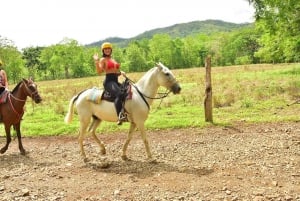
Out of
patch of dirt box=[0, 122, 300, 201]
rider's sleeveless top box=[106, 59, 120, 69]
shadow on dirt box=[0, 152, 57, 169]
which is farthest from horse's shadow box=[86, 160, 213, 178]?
rider's sleeveless top box=[106, 59, 120, 69]

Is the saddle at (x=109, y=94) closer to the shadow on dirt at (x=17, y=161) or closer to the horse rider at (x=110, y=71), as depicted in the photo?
the horse rider at (x=110, y=71)

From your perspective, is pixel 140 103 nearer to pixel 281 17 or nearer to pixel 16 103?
pixel 16 103

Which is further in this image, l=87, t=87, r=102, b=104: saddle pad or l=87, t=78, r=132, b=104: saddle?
l=87, t=87, r=102, b=104: saddle pad

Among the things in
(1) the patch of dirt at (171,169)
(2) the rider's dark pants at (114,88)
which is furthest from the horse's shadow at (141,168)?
(2) the rider's dark pants at (114,88)

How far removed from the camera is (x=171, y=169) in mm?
8852

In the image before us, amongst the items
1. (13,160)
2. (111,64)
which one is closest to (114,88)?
(111,64)

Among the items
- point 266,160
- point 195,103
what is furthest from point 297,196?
point 195,103

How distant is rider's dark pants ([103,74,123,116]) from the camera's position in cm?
943

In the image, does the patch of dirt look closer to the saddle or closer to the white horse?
the white horse

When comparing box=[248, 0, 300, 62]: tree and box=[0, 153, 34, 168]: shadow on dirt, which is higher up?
box=[248, 0, 300, 62]: tree

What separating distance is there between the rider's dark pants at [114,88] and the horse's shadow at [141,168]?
4.37ft

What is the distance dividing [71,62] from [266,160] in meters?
89.5

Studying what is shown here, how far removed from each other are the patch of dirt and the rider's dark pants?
1474 millimetres

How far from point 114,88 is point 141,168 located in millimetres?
2114
